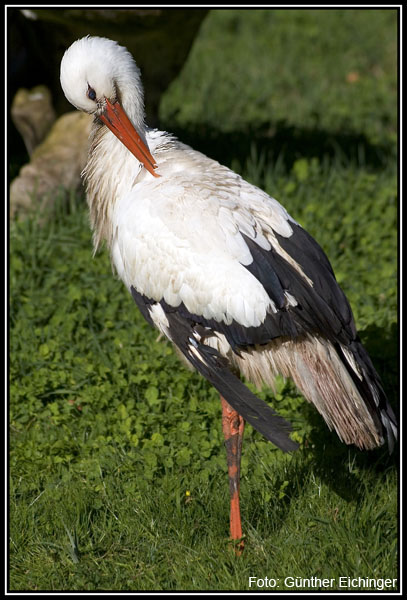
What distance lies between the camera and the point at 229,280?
9.93 ft

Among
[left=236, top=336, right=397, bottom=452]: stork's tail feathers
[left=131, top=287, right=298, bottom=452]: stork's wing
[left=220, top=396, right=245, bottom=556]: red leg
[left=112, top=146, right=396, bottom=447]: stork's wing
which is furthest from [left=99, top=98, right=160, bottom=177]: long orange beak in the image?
[left=220, top=396, right=245, bottom=556]: red leg

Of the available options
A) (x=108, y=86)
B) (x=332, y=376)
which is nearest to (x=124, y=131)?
(x=108, y=86)

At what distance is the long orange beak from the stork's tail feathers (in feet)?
2.94

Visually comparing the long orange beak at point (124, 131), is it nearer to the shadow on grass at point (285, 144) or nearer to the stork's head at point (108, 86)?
the stork's head at point (108, 86)

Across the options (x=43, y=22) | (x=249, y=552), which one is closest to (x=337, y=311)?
(x=249, y=552)

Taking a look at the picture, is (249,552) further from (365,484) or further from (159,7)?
(159,7)

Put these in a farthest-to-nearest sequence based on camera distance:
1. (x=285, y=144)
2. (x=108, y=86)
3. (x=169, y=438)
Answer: (x=285, y=144)
(x=169, y=438)
(x=108, y=86)

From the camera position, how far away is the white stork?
3.04m

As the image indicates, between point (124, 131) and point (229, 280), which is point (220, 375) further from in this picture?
point (124, 131)

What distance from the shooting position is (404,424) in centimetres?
403

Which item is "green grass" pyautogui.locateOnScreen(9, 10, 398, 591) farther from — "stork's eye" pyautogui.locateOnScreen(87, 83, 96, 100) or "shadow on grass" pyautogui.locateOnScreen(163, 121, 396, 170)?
"stork's eye" pyautogui.locateOnScreen(87, 83, 96, 100)

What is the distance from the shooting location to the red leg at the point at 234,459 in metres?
3.26

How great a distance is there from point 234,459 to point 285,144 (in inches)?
146

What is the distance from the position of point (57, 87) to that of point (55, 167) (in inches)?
33.6
